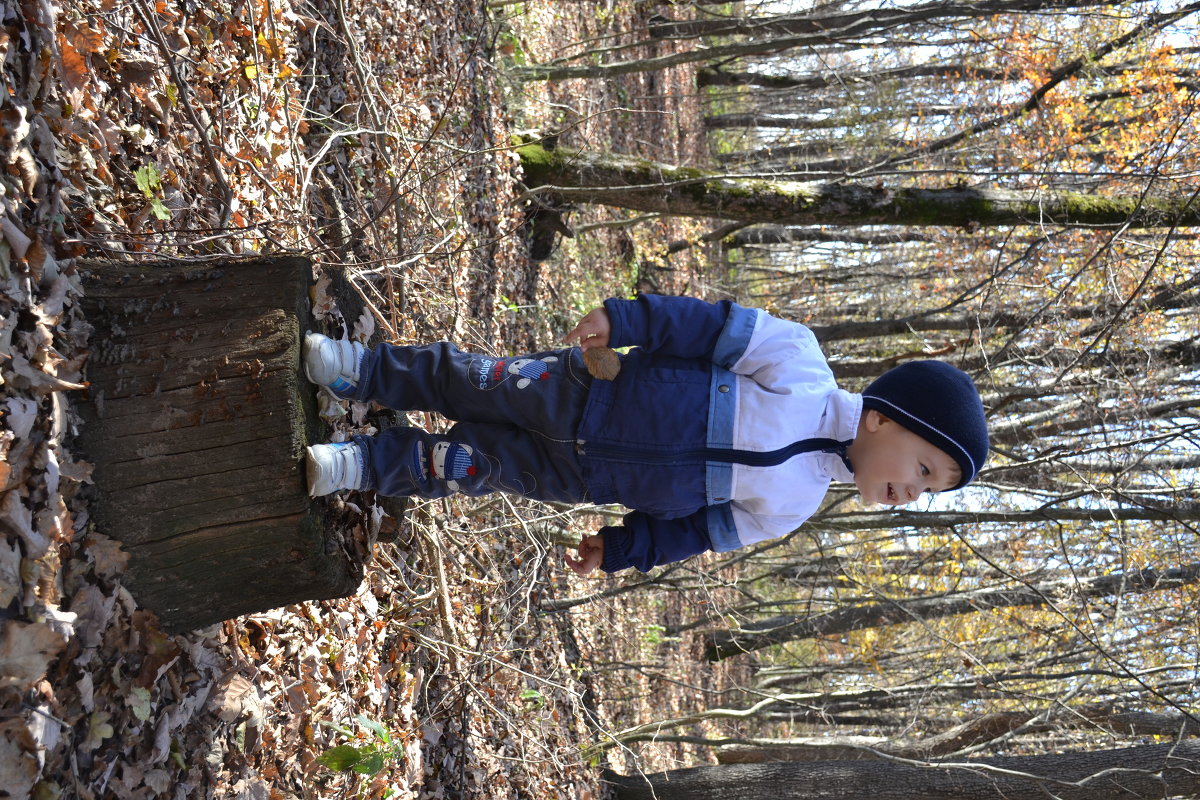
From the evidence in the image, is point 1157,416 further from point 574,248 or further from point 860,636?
point 860,636

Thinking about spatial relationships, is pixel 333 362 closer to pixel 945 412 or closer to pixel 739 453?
pixel 739 453

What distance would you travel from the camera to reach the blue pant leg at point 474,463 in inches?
110

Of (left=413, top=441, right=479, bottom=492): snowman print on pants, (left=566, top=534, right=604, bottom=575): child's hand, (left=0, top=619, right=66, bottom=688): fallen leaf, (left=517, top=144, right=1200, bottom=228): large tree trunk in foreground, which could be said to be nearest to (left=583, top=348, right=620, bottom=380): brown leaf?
(left=413, top=441, right=479, bottom=492): snowman print on pants

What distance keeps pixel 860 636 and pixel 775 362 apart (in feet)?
43.5

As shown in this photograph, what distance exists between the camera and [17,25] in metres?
2.22

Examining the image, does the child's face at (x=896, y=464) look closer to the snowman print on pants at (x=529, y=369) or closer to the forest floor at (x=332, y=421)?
the snowman print on pants at (x=529, y=369)

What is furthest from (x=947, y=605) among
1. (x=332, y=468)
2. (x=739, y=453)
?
(x=332, y=468)

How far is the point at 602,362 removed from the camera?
8.76ft

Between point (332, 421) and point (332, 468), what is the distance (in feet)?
1.66

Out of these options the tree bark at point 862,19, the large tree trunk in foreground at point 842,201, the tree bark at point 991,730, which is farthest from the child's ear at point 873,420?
the tree bark at point 862,19

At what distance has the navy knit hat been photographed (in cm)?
247

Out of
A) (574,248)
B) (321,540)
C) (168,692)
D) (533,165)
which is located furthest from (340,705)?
(574,248)

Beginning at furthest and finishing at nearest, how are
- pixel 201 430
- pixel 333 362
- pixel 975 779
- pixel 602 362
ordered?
pixel 975 779
pixel 602 362
pixel 333 362
pixel 201 430

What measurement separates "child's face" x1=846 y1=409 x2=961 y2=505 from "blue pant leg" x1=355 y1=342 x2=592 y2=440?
38.3 inches
